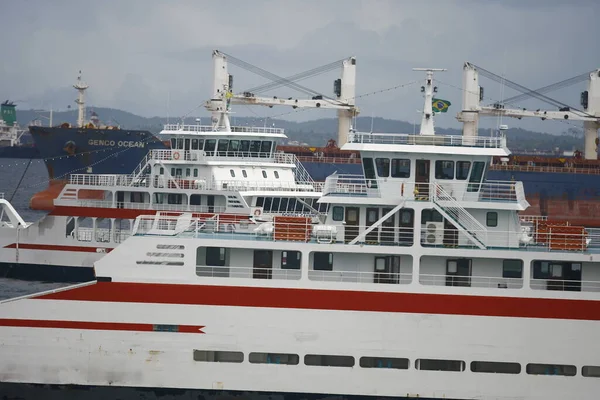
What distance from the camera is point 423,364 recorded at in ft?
74.8

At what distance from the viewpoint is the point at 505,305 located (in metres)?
22.8

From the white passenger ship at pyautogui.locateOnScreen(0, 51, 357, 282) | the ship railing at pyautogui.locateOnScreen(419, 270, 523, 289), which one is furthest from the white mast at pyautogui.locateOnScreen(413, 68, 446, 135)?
the white passenger ship at pyautogui.locateOnScreen(0, 51, 357, 282)

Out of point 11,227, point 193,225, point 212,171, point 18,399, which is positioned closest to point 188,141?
point 212,171

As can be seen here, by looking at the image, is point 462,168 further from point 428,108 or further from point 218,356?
point 218,356

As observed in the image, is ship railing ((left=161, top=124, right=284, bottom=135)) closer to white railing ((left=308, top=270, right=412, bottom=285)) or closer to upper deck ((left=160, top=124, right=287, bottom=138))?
upper deck ((left=160, top=124, right=287, bottom=138))

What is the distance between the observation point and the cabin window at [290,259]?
926 inches

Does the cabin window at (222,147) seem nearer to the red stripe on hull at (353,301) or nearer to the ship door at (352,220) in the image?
the ship door at (352,220)

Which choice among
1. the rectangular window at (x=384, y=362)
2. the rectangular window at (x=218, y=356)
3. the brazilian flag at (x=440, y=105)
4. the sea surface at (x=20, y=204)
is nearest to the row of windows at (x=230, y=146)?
the sea surface at (x=20, y=204)

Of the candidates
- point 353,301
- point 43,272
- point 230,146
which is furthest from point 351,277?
point 43,272

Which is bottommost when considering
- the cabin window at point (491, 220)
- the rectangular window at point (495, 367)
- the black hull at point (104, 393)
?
the black hull at point (104, 393)

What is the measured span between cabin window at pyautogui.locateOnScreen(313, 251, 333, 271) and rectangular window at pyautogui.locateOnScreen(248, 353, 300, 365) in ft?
7.25

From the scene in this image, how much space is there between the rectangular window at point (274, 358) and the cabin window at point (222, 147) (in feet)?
78.0

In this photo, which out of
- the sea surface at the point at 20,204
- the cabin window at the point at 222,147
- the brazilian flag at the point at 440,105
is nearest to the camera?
the brazilian flag at the point at 440,105

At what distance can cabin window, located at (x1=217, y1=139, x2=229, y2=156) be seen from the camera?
45.6 m
